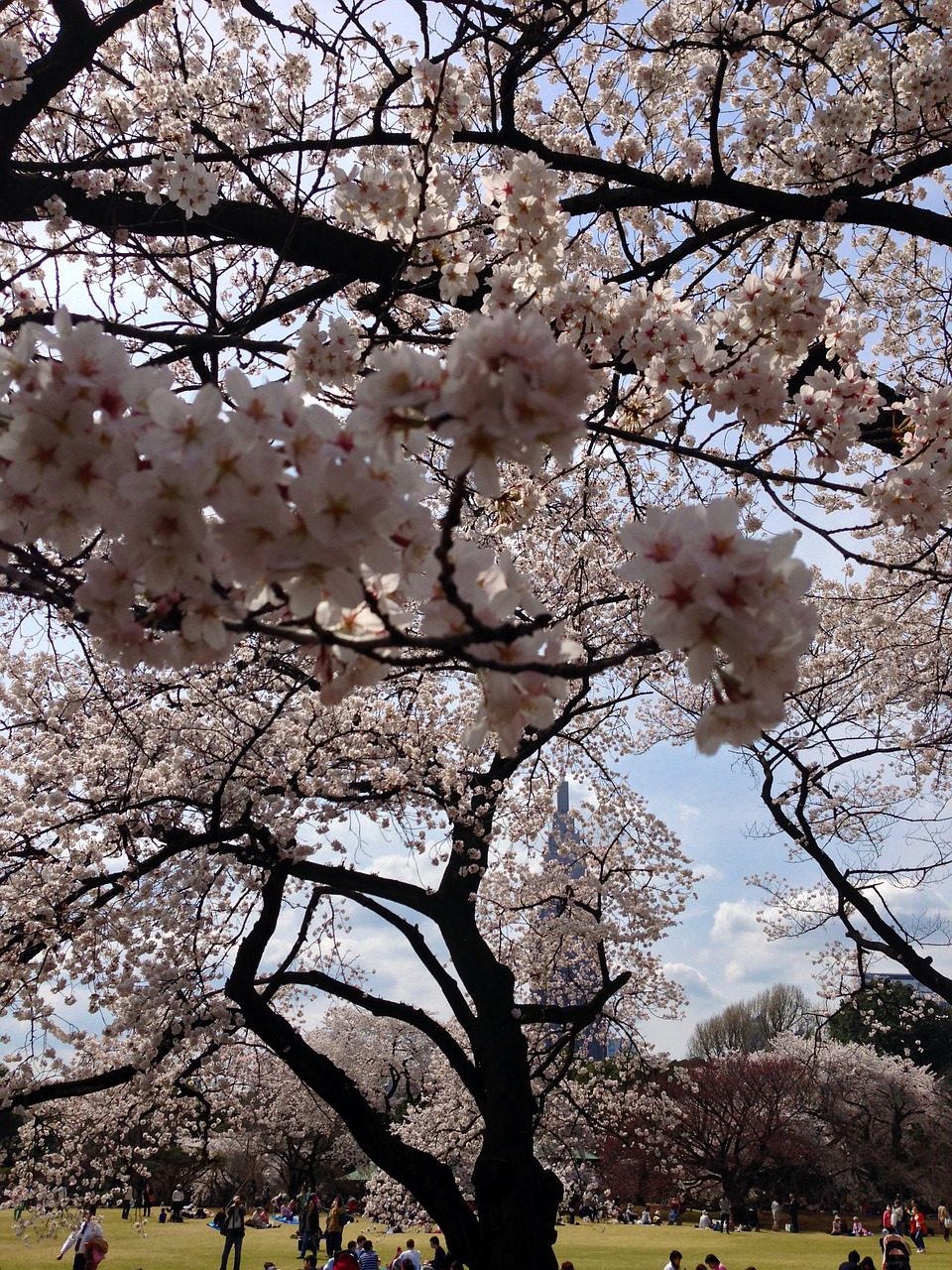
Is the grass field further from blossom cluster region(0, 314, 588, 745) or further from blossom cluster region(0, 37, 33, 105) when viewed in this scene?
blossom cluster region(0, 314, 588, 745)

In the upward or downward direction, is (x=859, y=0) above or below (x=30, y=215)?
above

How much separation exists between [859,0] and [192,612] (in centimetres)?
564

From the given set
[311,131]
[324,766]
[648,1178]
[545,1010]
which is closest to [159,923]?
[324,766]

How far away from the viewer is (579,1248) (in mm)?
18391

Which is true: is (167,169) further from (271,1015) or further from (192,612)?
(271,1015)

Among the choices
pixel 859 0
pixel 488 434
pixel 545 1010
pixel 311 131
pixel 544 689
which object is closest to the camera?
pixel 488 434

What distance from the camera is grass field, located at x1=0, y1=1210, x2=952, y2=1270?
15047 millimetres

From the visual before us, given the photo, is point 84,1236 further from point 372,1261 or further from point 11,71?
point 11,71

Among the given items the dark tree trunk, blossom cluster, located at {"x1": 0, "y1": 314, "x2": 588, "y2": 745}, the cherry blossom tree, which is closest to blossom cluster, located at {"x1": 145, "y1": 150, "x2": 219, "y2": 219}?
blossom cluster, located at {"x1": 0, "y1": 314, "x2": 588, "y2": 745}

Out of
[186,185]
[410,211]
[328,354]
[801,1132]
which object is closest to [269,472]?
→ [328,354]

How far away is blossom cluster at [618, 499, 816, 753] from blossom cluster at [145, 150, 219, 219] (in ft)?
10.4

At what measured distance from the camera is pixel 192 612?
103 centimetres

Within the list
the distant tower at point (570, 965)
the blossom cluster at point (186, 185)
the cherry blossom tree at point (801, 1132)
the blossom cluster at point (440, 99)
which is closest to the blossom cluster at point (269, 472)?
the blossom cluster at point (440, 99)

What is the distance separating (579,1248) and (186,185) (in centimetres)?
2119
